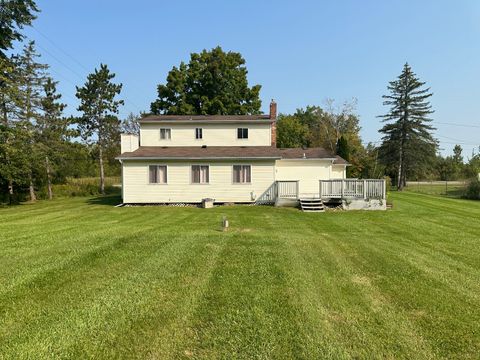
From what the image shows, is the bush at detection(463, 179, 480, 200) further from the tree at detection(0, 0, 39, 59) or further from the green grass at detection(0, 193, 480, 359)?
the tree at detection(0, 0, 39, 59)

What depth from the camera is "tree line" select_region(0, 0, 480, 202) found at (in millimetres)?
23922

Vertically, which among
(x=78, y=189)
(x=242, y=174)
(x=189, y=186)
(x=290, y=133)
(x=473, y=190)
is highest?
(x=290, y=133)

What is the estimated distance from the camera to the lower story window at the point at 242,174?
19.1 metres

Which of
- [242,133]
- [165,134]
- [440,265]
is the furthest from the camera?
[165,134]

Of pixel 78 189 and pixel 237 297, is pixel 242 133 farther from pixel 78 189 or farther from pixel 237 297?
pixel 78 189

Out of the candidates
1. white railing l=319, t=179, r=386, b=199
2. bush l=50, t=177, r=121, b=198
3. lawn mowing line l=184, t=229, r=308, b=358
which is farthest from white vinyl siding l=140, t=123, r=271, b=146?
lawn mowing line l=184, t=229, r=308, b=358

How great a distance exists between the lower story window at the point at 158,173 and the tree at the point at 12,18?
17049mm

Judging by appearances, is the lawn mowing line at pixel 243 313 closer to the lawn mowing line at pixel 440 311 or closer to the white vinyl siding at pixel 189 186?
the lawn mowing line at pixel 440 311

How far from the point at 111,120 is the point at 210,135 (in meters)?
18.4

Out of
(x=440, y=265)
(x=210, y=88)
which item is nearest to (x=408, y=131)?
(x=210, y=88)

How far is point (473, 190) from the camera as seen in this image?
992 inches

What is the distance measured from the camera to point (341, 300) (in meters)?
4.71

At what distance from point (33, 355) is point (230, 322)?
2176 millimetres

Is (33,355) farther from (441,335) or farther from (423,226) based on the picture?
(423,226)
